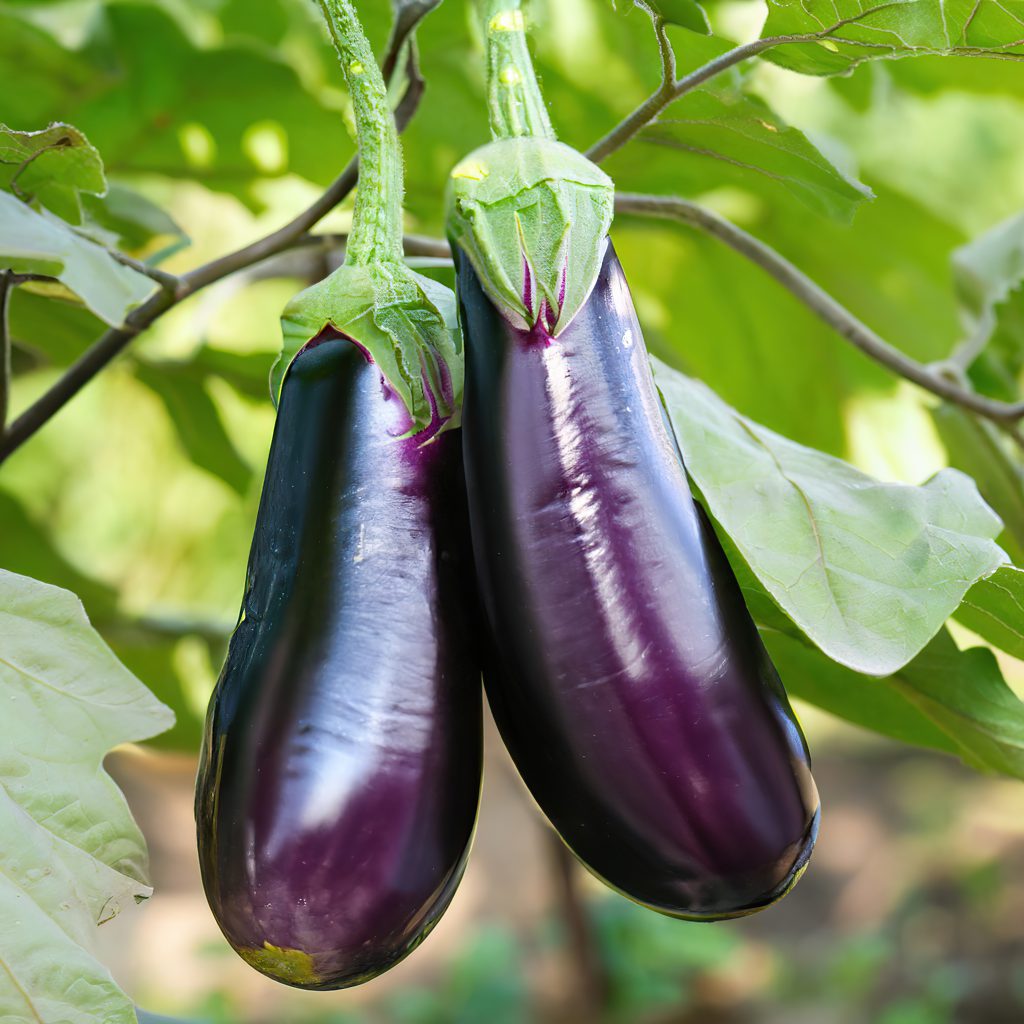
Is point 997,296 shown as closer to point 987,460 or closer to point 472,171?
point 987,460

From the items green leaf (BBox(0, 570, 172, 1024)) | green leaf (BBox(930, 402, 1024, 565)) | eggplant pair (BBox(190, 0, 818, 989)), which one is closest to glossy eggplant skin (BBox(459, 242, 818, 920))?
eggplant pair (BBox(190, 0, 818, 989))

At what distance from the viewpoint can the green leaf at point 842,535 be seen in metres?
0.28

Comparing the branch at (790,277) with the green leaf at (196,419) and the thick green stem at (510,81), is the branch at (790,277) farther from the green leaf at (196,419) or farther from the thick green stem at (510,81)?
the green leaf at (196,419)

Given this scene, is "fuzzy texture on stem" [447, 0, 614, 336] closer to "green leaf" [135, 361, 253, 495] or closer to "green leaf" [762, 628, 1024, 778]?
"green leaf" [762, 628, 1024, 778]

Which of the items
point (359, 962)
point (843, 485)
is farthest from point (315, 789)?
point (843, 485)

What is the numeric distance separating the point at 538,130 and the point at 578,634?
138mm

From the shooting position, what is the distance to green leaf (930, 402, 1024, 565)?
524 millimetres

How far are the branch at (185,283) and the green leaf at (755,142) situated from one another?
0.09 meters

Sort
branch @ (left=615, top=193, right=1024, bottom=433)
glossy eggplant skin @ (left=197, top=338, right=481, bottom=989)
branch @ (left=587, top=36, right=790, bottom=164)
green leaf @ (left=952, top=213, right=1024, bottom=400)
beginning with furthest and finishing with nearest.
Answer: green leaf @ (left=952, top=213, right=1024, bottom=400) < branch @ (left=615, top=193, right=1024, bottom=433) < branch @ (left=587, top=36, right=790, bottom=164) < glossy eggplant skin @ (left=197, top=338, right=481, bottom=989)

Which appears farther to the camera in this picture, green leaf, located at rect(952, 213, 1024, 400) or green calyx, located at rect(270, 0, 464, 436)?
green leaf, located at rect(952, 213, 1024, 400)

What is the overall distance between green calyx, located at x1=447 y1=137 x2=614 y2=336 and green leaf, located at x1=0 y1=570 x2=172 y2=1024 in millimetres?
148

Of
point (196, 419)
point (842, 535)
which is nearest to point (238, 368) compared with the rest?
point (196, 419)

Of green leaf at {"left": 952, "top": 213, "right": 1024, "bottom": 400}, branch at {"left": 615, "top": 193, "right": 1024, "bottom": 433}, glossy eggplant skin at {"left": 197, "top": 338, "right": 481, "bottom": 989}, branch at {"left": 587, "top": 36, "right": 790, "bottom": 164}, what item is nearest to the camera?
glossy eggplant skin at {"left": 197, "top": 338, "right": 481, "bottom": 989}

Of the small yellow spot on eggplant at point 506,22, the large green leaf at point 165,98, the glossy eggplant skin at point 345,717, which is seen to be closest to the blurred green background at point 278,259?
the large green leaf at point 165,98
